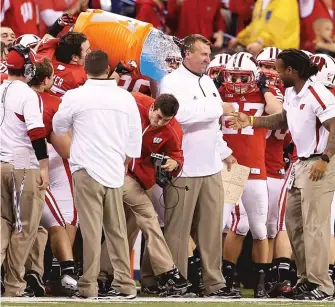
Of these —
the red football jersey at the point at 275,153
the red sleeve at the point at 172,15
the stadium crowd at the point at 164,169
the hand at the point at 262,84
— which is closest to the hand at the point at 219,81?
the stadium crowd at the point at 164,169

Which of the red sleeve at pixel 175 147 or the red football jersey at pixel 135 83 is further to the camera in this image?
the red football jersey at pixel 135 83

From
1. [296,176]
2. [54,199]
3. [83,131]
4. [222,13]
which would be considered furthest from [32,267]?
[222,13]

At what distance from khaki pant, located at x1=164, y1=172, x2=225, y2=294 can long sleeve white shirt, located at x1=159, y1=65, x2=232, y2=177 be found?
0.12 metres

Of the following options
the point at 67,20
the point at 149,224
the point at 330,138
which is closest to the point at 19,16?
the point at 67,20

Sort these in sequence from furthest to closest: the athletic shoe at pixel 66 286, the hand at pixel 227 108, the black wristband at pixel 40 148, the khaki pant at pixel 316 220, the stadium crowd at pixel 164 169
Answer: the hand at pixel 227 108
the athletic shoe at pixel 66 286
the khaki pant at pixel 316 220
the stadium crowd at pixel 164 169
the black wristband at pixel 40 148

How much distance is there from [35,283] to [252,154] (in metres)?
2.43

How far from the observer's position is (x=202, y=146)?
39.1 feet

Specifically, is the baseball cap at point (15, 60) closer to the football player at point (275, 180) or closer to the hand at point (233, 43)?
the football player at point (275, 180)

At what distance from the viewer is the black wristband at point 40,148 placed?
10.8 metres

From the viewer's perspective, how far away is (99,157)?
429 inches

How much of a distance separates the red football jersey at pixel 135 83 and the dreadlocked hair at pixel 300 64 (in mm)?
1640

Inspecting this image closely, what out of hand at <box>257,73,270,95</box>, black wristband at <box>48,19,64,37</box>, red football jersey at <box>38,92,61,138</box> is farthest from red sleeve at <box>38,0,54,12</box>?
red football jersey at <box>38,92,61,138</box>

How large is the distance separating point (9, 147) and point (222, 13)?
593 centimetres

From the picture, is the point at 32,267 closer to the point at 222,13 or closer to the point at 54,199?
the point at 54,199
